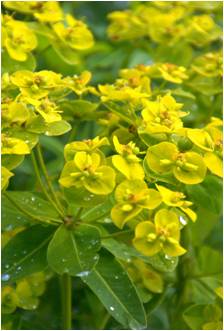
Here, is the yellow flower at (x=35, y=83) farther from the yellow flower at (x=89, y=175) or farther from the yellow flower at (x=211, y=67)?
the yellow flower at (x=211, y=67)

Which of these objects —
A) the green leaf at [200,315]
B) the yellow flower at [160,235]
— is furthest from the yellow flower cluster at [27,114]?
the green leaf at [200,315]

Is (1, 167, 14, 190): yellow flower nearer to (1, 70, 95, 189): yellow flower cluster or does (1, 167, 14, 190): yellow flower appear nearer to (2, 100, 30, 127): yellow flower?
(1, 70, 95, 189): yellow flower cluster

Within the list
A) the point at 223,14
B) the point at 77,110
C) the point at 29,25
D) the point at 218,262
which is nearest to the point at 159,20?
the point at 223,14

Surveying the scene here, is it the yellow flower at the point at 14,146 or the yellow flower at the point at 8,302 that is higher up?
the yellow flower at the point at 14,146

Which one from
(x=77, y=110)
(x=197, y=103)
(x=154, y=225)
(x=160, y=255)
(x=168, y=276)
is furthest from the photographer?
(x=197, y=103)

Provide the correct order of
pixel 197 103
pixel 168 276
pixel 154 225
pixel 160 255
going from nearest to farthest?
pixel 154 225 → pixel 160 255 → pixel 168 276 → pixel 197 103

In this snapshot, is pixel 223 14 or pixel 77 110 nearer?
pixel 77 110

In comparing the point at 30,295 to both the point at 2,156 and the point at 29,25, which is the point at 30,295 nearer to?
the point at 2,156
